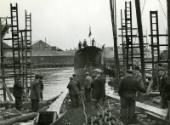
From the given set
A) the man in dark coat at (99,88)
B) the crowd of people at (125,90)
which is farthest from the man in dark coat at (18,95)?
the man in dark coat at (99,88)

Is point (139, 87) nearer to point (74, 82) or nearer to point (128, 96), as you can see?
point (128, 96)

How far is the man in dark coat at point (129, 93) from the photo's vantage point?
12.7 meters

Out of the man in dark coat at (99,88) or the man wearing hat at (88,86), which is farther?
the man wearing hat at (88,86)

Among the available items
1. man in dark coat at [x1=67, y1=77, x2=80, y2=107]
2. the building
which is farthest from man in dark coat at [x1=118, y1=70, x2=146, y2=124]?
the building

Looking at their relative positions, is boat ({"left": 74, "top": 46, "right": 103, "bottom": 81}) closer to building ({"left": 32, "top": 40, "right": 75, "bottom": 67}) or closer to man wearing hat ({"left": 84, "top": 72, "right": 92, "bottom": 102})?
man wearing hat ({"left": 84, "top": 72, "right": 92, "bottom": 102})

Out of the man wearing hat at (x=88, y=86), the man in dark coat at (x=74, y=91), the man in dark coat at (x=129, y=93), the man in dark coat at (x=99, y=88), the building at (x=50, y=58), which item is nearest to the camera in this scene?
the man in dark coat at (x=129, y=93)

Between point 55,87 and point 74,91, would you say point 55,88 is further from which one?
point 74,91

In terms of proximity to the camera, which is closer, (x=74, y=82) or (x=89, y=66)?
(x=74, y=82)

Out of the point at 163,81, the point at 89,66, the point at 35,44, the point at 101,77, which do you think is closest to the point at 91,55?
the point at 89,66

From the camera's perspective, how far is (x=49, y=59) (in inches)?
5349

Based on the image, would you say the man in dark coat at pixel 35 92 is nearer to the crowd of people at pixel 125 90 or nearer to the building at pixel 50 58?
the crowd of people at pixel 125 90

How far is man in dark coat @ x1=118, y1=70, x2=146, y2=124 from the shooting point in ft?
41.8

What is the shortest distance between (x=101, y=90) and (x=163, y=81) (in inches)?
125

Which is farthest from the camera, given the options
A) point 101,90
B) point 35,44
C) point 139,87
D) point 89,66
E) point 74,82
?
point 35,44
